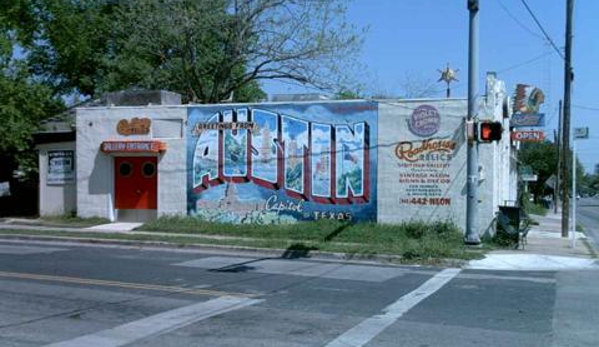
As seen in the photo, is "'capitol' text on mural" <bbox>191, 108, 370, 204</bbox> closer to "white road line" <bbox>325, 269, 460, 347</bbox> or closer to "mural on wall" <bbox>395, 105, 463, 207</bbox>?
"mural on wall" <bbox>395, 105, 463, 207</bbox>

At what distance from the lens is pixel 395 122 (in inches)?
747

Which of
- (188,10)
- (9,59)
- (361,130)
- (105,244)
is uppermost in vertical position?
(188,10)

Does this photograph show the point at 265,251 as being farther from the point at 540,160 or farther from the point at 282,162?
the point at 540,160

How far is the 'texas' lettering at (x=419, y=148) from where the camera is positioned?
18438 millimetres

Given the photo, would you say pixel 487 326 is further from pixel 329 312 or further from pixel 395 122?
pixel 395 122

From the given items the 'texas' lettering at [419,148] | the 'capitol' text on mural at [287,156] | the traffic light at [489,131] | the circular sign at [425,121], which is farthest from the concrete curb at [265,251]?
the circular sign at [425,121]

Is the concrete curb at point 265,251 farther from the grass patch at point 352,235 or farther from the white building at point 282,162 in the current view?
the white building at point 282,162

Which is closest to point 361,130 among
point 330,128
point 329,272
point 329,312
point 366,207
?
point 330,128

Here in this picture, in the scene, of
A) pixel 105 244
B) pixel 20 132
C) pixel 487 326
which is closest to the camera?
pixel 487 326

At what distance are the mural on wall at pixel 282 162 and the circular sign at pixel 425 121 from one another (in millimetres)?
1120

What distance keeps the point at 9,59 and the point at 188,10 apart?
695cm

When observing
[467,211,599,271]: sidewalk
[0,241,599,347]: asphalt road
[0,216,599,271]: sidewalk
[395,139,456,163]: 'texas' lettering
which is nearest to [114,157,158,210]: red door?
[0,216,599,271]: sidewalk

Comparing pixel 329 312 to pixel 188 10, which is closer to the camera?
pixel 329 312

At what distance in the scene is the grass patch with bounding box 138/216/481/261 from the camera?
15438 millimetres
